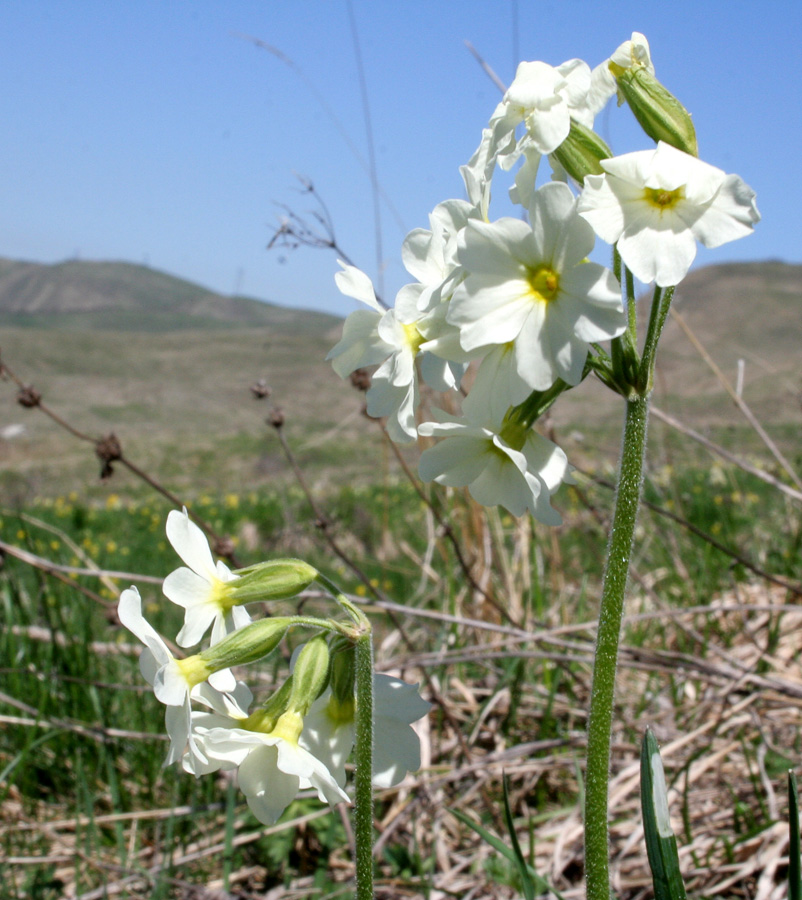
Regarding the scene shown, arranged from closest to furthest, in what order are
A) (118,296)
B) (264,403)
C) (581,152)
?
(581,152) < (264,403) < (118,296)

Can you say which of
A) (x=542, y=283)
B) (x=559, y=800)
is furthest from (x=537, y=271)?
(x=559, y=800)

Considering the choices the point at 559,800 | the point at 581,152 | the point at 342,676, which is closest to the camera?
the point at 581,152

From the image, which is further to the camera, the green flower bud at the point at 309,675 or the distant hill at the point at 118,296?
the distant hill at the point at 118,296

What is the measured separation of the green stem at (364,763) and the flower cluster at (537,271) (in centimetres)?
28

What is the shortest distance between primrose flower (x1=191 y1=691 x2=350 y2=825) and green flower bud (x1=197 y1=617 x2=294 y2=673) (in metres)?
0.08

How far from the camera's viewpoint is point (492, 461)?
114 cm

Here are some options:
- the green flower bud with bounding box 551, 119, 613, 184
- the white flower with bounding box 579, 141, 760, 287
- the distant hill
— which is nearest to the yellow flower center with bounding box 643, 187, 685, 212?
the white flower with bounding box 579, 141, 760, 287

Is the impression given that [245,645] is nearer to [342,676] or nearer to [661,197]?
[342,676]

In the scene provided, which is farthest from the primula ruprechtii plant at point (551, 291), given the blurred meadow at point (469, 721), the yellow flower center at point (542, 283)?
the blurred meadow at point (469, 721)

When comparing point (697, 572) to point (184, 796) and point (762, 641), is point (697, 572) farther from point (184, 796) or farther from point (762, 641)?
point (184, 796)

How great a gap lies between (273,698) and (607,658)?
0.48 metres

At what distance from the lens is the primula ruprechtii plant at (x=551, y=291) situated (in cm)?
96

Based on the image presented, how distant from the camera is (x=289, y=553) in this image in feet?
19.2

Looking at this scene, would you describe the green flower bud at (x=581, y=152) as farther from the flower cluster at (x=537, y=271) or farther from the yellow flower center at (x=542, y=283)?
Answer: the yellow flower center at (x=542, y=283)
